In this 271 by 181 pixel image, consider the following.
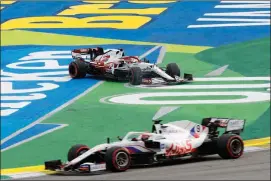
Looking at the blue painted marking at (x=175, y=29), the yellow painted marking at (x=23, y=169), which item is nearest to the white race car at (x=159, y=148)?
the yellow painted marking at (x=23, y=169)

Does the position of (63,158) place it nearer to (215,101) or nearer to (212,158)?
(212,158)

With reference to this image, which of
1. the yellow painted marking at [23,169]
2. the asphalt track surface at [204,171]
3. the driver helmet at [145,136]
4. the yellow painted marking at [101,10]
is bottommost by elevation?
the yellow painted marking at [23,169]

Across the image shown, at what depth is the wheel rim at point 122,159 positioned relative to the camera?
19.8 metres

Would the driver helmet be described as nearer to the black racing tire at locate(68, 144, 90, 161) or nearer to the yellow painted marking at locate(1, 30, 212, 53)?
the black racing tire at locate(68, 144, 90, 161)

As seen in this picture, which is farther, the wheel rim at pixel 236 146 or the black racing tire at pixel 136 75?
the black racing tire at pixel 136 75

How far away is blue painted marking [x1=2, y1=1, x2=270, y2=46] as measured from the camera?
4072 cm

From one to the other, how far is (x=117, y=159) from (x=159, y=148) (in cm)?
153

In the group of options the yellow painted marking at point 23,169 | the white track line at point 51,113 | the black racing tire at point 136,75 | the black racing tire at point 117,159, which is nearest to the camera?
the black racing tire at point 117,159

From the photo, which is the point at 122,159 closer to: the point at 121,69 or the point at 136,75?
the point at 136,75

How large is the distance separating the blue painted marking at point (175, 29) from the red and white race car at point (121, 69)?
708cm

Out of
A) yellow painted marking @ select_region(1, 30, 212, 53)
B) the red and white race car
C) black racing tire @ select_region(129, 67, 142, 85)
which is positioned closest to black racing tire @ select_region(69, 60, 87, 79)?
the red and white race car

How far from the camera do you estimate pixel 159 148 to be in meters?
20.9

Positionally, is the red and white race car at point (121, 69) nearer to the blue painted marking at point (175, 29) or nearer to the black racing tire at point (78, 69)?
the black racing tire at point (78, 69)

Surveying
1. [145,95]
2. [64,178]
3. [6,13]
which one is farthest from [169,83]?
[6,13]
